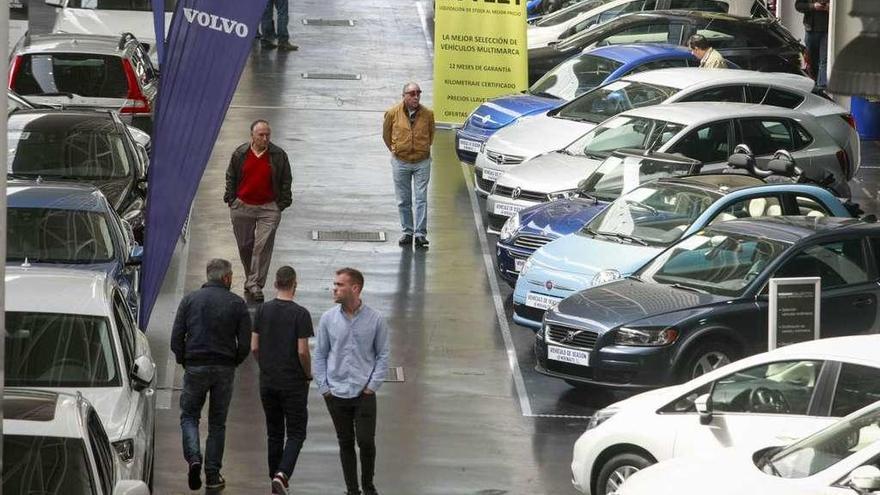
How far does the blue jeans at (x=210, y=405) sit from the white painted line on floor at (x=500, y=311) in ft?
10.1

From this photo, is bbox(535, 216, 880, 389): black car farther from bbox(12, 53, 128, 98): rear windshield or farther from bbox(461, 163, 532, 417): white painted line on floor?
bbox(12, 53, 128, 98): rear windshield

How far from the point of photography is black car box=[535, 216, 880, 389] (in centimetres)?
1428

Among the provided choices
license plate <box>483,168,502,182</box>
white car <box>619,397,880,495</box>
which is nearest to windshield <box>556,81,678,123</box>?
license plate <box>483,168,502,182</box>

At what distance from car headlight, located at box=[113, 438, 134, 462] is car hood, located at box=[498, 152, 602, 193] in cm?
931

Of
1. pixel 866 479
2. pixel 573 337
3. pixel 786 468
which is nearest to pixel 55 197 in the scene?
pixel 573 337

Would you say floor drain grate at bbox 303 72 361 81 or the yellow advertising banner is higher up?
the yellow advertising banner

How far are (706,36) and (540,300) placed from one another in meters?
12.5

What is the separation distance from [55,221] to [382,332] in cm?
457

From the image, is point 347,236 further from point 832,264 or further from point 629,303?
point 832,264

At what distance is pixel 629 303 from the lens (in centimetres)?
1464

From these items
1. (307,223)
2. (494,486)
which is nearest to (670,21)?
(307,223)

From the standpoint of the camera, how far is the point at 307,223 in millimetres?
21125

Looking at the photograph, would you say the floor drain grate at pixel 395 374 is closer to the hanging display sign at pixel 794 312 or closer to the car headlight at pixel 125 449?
the hanging display sign at pixel 794 312

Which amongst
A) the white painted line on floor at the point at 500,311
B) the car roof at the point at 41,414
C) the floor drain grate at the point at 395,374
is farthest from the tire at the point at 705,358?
the car roof at the point at 41,414
